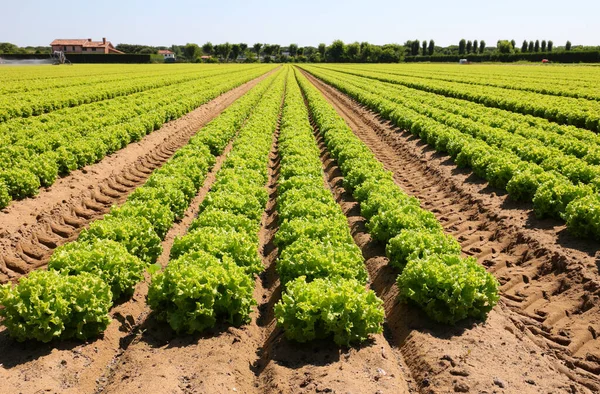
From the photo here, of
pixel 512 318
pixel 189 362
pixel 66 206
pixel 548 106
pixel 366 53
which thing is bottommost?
pixel 512 318

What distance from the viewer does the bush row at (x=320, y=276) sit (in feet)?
23.6

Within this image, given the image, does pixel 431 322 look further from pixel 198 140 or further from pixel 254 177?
pixel 198 140

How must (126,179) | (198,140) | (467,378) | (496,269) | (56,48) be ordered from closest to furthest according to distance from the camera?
1. (467,378)
2. (496,269)
3. (126,179)
4. (198,140)
5. (56,48)

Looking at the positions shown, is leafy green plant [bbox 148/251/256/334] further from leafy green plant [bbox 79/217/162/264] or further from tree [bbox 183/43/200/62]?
tree [bbox 183/43/200/62]

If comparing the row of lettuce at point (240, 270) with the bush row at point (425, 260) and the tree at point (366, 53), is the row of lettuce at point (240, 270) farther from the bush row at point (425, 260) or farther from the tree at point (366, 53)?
the tree at point (366, 53)

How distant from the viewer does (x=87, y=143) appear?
17.8 m

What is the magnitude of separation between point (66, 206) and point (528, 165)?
537 inches

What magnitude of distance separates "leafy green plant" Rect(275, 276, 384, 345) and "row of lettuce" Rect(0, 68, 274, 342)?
286cm

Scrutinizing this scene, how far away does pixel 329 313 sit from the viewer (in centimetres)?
704

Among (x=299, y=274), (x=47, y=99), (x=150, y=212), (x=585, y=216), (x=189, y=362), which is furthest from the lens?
(x=47, y=99)

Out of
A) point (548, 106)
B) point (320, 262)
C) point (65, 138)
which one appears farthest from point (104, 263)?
point (548, 106)

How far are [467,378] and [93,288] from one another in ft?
18.3

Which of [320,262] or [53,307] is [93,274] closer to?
[53,307]

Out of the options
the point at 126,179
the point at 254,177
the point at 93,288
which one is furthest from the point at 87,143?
the point at 93,288
